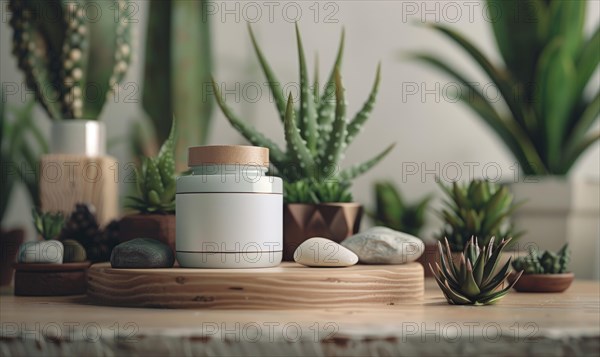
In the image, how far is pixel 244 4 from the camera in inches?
56.1

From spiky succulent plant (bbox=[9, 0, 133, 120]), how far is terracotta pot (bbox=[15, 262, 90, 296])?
0.37 metres

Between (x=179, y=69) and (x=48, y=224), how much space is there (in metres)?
0.54

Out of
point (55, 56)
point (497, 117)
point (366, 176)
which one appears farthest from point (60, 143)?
point (497, 117)

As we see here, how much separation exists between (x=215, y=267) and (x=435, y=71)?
828 mm

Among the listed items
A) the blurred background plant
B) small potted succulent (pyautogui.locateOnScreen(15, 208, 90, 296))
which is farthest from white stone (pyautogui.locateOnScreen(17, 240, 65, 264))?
the blurred background plant

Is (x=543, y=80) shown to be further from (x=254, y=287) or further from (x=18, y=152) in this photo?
(x=18, y=152)

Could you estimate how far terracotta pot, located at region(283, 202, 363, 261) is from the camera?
894 millimetres

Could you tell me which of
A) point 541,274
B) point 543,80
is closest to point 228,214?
point 541,274

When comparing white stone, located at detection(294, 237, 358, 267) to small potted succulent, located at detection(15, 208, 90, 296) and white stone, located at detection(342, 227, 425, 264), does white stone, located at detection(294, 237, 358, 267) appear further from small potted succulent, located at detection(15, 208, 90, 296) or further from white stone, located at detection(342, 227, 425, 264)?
small potted succulent, located at detection(15, 208, 90, 296)

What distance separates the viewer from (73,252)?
884 millimetres

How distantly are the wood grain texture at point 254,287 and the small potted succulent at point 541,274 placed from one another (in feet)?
0.77

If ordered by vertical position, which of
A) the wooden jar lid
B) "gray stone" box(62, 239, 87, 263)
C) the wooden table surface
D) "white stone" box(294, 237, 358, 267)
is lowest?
the wooden table surface

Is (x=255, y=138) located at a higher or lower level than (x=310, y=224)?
higher

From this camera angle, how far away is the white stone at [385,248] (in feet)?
2.66
